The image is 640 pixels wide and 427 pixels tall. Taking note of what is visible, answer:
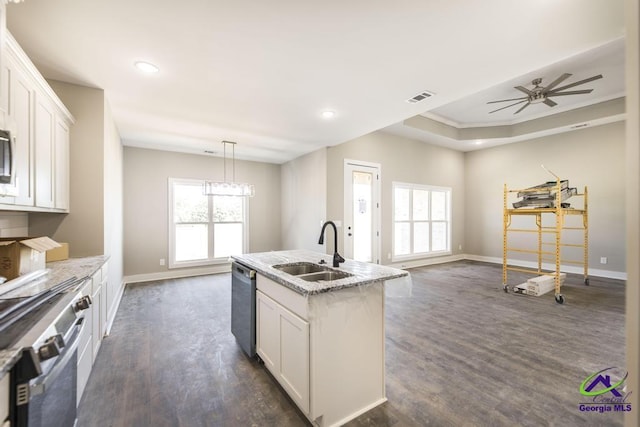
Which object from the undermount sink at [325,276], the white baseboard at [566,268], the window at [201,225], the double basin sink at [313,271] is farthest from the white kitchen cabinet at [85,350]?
the white baseboard at [566,268]

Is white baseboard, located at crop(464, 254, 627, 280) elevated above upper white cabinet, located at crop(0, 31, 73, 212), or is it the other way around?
upper white cabinet, located at crop(0, 31, 73, 212)

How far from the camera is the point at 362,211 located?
564 centimetres

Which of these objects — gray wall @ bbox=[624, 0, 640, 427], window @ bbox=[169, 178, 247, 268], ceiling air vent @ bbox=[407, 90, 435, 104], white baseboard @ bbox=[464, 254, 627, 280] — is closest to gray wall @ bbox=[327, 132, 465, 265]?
white baseboard @ bbox=[464, 254, 627, 280]

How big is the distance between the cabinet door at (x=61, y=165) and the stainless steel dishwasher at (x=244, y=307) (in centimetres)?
164

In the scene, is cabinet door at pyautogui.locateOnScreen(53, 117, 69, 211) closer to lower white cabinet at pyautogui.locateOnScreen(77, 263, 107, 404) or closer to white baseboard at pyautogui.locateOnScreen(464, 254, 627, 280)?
lower white cabinet at pyautogui.locateOnScreen(77, 263, 107, 404)

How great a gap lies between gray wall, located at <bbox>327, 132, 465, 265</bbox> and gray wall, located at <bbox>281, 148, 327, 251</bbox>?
200 mm

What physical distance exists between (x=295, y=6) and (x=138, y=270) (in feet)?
17.5

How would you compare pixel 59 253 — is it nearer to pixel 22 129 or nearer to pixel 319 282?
pixel 22 129

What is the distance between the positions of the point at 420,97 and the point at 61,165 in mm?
3665

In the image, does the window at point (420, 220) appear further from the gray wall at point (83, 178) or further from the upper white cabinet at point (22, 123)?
the upper white cabinet at point (22, 123)

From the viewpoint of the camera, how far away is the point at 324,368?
1.60m

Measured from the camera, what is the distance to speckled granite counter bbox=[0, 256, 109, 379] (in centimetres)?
84

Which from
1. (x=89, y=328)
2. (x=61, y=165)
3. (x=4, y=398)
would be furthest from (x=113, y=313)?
(x=4, y=398)

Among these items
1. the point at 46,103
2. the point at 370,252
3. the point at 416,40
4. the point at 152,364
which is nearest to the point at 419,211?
the point at 370,252
